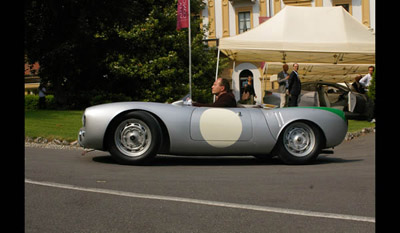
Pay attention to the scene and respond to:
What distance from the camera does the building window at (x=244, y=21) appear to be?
127ft

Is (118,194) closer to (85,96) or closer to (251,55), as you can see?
(251,55)

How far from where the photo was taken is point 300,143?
6.74m

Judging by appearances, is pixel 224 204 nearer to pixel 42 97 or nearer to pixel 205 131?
pixel 205 131

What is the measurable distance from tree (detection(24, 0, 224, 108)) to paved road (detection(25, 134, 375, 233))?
17159 mm

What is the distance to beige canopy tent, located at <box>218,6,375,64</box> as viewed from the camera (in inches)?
650

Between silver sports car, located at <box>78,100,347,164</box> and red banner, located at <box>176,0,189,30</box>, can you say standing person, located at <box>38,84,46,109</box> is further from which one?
silver sports car, located at <box>78,100,347,164</box>

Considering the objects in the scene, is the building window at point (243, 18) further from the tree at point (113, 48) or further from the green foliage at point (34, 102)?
the green foliage at point (34, 102)

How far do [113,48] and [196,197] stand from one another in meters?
21.0

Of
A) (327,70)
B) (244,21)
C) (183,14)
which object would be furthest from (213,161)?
(244,21)

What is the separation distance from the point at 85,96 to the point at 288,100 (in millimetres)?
12453

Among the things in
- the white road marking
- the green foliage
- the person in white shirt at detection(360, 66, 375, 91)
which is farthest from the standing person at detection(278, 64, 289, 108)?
the green foliage

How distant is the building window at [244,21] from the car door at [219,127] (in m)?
32.9

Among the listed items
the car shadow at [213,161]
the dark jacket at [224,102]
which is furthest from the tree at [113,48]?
the dark jacket at [224,102]

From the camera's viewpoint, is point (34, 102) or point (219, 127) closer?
point (219, 127)
